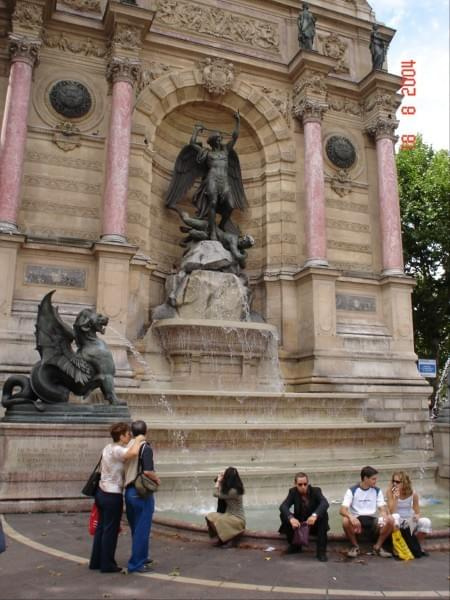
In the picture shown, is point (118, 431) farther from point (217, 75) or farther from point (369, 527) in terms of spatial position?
point (217, 75)

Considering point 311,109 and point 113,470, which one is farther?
point 311,109

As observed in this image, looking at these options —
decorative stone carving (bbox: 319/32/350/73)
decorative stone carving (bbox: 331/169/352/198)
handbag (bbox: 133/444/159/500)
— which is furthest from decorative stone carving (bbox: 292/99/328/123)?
handbag (bbox: 133/444/159/500)

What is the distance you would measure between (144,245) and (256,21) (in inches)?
386

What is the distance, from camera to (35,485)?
8289mm

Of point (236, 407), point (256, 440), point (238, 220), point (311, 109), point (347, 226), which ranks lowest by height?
point (256, 440)

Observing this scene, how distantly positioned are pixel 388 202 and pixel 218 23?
8.63 metres

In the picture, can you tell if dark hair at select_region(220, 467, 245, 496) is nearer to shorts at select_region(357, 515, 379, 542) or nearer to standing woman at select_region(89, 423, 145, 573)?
shorts at select_region(357, 515, 379, 542)

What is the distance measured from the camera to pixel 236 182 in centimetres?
1884

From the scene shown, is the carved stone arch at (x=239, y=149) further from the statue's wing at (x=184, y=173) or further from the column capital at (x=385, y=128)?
the column capital at (x=385, y=128)

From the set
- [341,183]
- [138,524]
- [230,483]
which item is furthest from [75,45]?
[138,524]

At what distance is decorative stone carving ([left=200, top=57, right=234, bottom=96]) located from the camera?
18.3 m

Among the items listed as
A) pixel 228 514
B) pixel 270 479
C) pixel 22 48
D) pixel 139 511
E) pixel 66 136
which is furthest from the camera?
pixel 66 136

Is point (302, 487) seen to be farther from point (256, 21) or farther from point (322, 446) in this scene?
point (256, 21)

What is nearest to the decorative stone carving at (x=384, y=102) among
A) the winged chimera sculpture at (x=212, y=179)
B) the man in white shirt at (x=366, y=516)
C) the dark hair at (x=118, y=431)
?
the winged chimera sculpture at (x=212, y=179)
